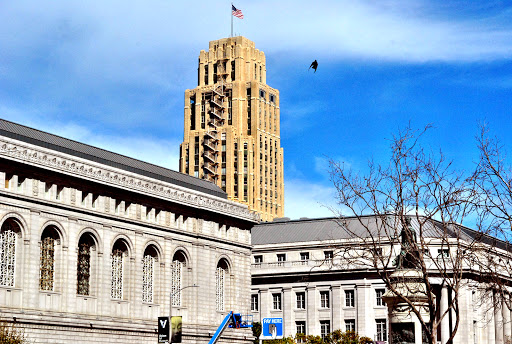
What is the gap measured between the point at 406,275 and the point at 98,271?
45336mm

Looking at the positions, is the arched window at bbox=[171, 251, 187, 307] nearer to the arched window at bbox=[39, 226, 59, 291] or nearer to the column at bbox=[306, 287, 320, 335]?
the arched window at bbox=[39, 226, 59, 291]

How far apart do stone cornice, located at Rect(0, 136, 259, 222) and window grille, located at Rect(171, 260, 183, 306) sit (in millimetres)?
6450

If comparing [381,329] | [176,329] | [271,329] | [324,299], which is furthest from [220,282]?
[271,329]

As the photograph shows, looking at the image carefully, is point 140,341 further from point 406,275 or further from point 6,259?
point 406,275

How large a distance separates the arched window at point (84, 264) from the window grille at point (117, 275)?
3.34 m

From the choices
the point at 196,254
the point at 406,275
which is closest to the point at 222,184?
the point at 196,254

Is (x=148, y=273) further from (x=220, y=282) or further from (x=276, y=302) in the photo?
(x=276, y=302)

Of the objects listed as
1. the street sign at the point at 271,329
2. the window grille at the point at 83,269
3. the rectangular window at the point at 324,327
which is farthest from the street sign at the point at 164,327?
the rectangular window at the point at 324,327

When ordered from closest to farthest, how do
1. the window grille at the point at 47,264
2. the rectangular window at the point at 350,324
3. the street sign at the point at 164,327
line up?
the street sign at the point at 164,327, the window grille at the point at 47,264, the rectangular window at the point at 350,324

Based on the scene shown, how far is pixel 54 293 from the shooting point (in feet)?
268

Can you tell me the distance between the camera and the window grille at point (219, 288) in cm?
10325

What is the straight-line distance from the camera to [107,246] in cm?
8756

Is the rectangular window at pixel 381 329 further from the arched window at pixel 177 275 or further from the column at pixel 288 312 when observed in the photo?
the arched window at pixel 177 275

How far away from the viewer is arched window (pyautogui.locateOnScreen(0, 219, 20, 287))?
77.5m
